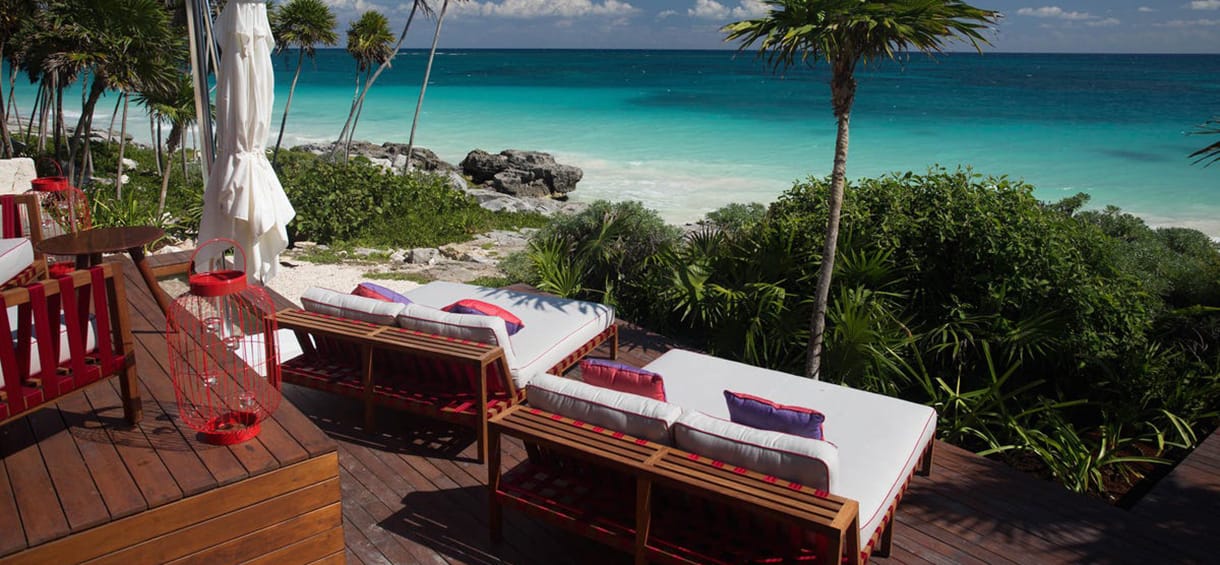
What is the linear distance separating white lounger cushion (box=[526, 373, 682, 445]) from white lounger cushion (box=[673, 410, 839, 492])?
7cm

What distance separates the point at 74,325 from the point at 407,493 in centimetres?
168

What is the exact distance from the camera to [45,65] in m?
9.88

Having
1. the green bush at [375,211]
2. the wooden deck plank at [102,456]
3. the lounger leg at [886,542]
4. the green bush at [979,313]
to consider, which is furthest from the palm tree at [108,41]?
Answer: the lounger leg at [886,542]

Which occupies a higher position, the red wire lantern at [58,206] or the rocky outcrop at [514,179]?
the red wire lantern at [58,206]

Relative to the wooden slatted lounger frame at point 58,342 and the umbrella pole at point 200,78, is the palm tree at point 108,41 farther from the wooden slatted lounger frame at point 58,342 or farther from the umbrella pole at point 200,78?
the wooden slatted lounger frame at point 58,342

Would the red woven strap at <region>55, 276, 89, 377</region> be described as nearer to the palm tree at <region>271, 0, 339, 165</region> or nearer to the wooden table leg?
the wooden table leg

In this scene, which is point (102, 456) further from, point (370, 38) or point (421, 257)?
point (370, 38)

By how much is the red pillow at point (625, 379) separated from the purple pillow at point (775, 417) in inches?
15.1

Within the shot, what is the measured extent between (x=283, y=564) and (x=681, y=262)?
14.1 ft

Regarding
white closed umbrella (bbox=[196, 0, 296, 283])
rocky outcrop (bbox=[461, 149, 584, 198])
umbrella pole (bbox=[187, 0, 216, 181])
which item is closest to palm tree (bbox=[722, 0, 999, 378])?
white closed umbrella (bbox=[196, 0, 296, 283])

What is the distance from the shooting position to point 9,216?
4426 mm

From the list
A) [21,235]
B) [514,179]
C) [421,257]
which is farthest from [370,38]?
[21,235]

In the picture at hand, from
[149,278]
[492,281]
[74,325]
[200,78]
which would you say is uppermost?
[200,78]

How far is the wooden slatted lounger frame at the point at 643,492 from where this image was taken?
2.55 meters
